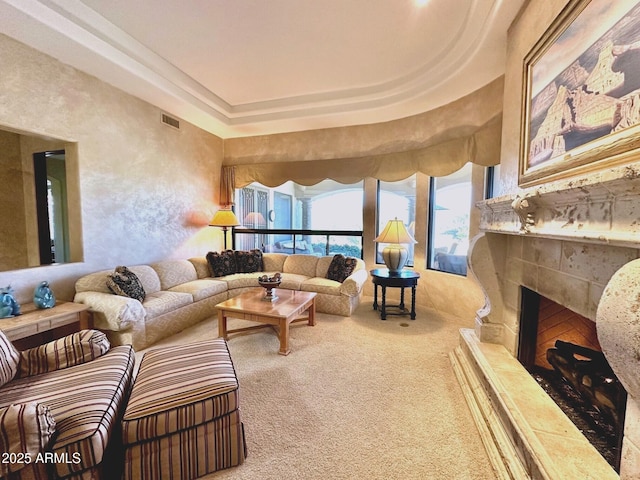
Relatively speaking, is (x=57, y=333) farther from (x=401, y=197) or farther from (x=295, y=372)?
(x=401, y=197)

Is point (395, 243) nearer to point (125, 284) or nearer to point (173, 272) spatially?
point (173, 272)

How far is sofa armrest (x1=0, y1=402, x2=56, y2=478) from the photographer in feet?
3.08

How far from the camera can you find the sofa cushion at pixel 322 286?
12.0 feet

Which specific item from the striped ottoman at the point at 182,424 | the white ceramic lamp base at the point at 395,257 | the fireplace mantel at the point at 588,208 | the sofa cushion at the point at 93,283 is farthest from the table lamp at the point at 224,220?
the fireplace mantel at the point at 588,208

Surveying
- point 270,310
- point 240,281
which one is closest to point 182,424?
point 270,310

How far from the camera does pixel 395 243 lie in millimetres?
3541

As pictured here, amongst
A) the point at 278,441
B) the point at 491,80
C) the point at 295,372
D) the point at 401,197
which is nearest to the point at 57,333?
the point at 295,372

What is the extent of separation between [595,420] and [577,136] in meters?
1.47

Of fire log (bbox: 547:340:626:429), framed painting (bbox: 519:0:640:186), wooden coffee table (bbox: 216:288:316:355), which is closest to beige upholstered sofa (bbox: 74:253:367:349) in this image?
wooden coffee table (bbox: 216:288:316:355)

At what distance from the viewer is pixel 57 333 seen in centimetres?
262

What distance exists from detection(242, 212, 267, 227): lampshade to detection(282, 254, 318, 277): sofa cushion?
1.18 m

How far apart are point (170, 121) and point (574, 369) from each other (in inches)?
200

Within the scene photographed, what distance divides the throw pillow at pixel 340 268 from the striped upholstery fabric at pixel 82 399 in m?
2.72

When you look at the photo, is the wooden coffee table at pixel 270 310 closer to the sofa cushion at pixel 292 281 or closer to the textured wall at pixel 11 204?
the sofa cushion at pixel 292 281
